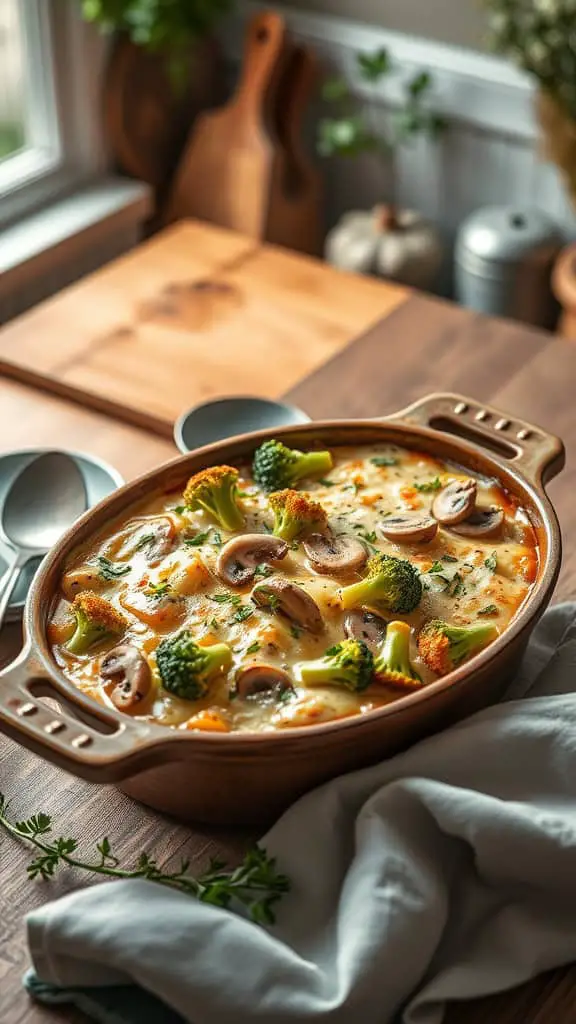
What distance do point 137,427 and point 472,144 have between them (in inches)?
57.5

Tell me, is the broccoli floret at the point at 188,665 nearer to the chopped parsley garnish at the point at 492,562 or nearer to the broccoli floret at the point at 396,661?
the broccoli floret at the point at 396,661

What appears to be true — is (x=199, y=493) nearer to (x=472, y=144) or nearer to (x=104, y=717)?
(x=104, y=717)

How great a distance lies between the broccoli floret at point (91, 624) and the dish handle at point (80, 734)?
0.37 feet

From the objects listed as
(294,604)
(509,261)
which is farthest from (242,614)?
(509,261)

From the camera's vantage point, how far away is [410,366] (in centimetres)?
226

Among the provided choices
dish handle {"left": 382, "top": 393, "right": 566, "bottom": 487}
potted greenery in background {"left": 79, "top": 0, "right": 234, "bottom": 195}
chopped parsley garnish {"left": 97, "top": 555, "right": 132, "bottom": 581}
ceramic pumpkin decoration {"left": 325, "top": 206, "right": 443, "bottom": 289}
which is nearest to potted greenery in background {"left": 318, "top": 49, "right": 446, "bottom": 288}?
ceramic pumpkin decoration {"left": 325, "top": 206, "right": 443, "bottom": 289}

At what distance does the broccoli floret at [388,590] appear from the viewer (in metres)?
1.48

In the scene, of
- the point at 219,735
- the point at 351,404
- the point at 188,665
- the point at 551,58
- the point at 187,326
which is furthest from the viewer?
the point at 551,58

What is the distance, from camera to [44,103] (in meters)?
3.03

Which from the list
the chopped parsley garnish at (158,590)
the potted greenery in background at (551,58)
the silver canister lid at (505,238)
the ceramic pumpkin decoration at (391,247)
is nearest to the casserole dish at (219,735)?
the chopped parsley garnish at (158,590)

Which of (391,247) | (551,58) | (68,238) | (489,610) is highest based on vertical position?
(551,58)

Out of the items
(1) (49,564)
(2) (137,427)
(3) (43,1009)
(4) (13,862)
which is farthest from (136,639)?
(2) (137,427)

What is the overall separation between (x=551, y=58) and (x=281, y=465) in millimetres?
1400

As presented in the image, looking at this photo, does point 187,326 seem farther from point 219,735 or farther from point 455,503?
point 219,735
